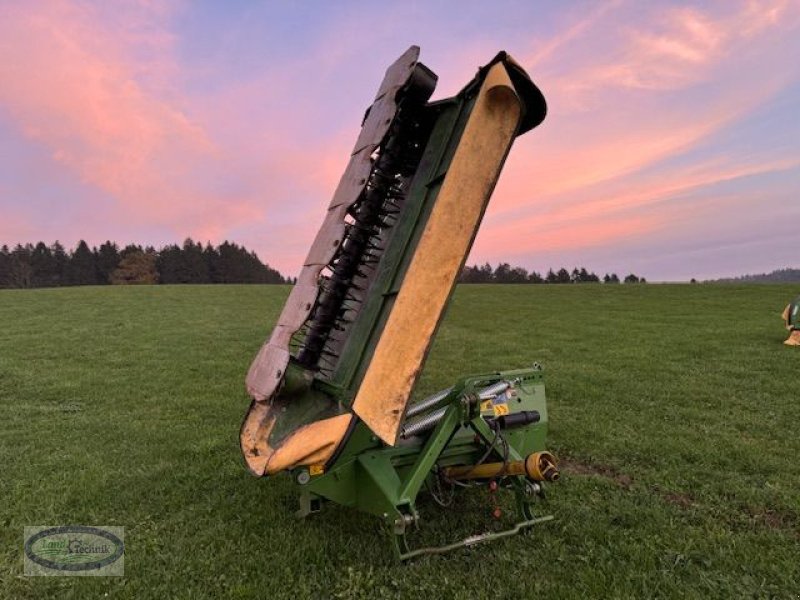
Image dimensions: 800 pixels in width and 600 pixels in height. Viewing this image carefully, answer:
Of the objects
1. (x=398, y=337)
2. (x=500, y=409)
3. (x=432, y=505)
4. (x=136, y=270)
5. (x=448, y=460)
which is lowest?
(x=136, y=270)

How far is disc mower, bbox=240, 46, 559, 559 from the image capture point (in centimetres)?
320

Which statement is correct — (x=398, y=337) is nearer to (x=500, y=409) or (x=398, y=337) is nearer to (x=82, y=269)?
(x=500, y=409)

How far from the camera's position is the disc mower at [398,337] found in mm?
3203

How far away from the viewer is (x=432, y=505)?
14.5 ft

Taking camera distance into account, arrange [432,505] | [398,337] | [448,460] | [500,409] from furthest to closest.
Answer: [432,505] → [500,409] → [448,460] → [398,337]

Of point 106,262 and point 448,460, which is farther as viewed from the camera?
point 106,262

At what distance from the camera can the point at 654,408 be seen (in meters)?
7.81

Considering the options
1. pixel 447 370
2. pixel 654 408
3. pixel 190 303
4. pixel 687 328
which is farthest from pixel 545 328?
pixel 190 303

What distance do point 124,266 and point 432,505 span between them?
72942mm

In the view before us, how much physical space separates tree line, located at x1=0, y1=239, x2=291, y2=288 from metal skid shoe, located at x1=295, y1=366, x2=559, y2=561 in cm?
6649

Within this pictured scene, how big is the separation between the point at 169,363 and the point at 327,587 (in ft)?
32.9

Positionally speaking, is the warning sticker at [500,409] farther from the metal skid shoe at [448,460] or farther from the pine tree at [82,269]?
the pine tree at [82,269]

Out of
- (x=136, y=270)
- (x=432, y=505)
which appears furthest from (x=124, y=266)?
(x=432, y=505)

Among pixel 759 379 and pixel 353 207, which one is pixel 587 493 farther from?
pixel 759 379
